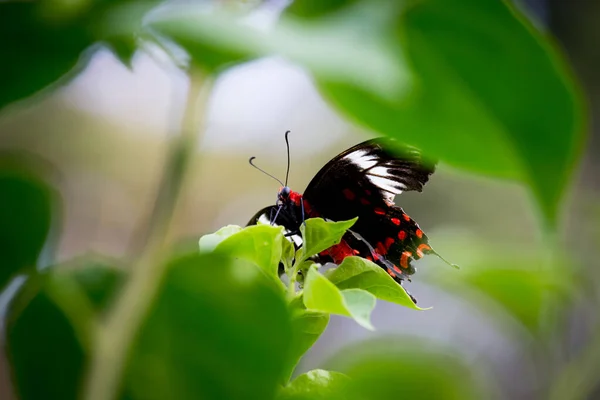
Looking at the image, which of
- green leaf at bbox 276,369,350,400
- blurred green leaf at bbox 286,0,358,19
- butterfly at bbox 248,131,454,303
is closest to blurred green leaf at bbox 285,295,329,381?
green leaf at bbox 276,369,350,400

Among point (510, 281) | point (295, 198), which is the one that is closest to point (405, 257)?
point (295, 198)

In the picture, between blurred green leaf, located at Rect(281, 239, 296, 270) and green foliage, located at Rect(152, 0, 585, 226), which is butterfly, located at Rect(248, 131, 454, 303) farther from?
green foliage, located at Rect(152, 0, 585, 226)

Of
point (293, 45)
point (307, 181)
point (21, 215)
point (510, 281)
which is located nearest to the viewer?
point (293, 45)

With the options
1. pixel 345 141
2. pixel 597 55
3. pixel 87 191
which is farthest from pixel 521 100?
pixel 597 55

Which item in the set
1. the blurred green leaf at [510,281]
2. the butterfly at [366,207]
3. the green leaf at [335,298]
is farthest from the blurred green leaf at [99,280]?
the blurred green leaf at [510,281]

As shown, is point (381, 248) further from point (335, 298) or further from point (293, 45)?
point (293, 45)

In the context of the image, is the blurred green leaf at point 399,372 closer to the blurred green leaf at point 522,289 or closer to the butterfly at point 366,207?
the butterfly at point 366,207

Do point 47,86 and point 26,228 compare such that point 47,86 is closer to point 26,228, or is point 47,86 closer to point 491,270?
point 26,228
